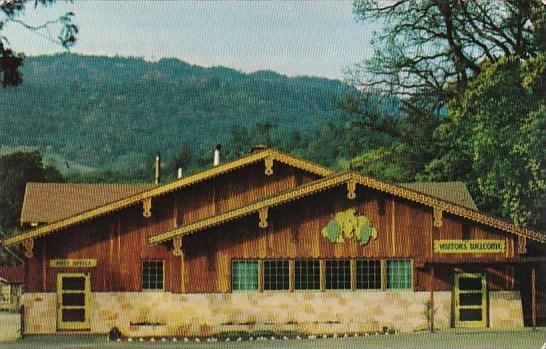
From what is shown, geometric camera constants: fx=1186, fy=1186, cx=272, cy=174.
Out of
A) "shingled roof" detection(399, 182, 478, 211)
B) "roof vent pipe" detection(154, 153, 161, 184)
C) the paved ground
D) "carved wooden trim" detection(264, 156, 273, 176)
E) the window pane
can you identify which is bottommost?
the paved ground

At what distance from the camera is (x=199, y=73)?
124 ft

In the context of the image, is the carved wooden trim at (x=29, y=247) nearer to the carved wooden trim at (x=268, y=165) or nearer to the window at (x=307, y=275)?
the carved wooden trim at (x=268, y=165)

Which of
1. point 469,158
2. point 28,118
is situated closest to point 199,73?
point 28,118

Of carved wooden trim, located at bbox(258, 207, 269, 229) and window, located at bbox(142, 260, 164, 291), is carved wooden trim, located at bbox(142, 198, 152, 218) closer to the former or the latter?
window, located at bbox(142, 260, 164, 291)

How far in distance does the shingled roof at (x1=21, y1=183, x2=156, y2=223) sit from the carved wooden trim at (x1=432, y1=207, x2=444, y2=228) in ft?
31.7

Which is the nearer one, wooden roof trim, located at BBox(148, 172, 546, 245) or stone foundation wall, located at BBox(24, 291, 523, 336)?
wooden roof trim, located at BBox(148, 172, 546, 245)

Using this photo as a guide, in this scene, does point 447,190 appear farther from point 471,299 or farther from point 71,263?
point 71,263

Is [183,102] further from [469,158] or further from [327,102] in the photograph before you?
[469,158]

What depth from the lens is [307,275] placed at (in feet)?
114

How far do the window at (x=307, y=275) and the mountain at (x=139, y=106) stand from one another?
211 inches

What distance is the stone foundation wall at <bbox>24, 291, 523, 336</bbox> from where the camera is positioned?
34250mm

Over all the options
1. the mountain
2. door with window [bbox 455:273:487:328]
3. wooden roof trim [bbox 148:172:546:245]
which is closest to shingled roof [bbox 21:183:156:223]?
the mountain

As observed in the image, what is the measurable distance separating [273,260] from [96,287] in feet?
17.3

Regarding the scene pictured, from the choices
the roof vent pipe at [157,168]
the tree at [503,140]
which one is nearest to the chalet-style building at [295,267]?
the tree at [503,140]
